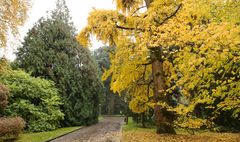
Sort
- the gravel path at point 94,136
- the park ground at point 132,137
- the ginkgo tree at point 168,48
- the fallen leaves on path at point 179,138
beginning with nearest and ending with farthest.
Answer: the ginkgo tree at point 168,48
the fallen leaves on path at point 179,138
the park ground at point 132,137
the gravel path at point 94,136

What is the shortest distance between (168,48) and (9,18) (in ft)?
23.3

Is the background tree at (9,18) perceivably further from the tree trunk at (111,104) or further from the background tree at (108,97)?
the tree trunk at (111,104)

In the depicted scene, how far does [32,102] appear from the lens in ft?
68.8

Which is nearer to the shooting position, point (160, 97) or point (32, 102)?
point (160, 97)

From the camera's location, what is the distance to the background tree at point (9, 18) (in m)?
11.1

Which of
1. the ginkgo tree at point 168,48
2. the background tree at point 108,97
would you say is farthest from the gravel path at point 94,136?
the background tree at point 108,97

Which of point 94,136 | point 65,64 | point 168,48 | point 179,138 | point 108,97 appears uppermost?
point 65,64

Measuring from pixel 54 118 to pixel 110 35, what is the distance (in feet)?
34.5

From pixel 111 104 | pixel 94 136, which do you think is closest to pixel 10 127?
pixel 94 136

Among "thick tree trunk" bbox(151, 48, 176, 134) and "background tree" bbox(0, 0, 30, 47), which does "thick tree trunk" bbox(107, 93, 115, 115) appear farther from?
"background tree" bbox(0, 0, 30, 47)

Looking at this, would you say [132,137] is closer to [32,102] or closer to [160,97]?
[160,97]

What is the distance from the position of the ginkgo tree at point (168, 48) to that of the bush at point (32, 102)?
7303 mm

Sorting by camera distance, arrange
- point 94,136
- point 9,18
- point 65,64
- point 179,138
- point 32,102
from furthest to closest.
→ point 65,64, point 32,102, point 94,136, point 179,138, point 9,18

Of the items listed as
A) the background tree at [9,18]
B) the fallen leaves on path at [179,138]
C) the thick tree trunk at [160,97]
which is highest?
the background tree at [9,18]
